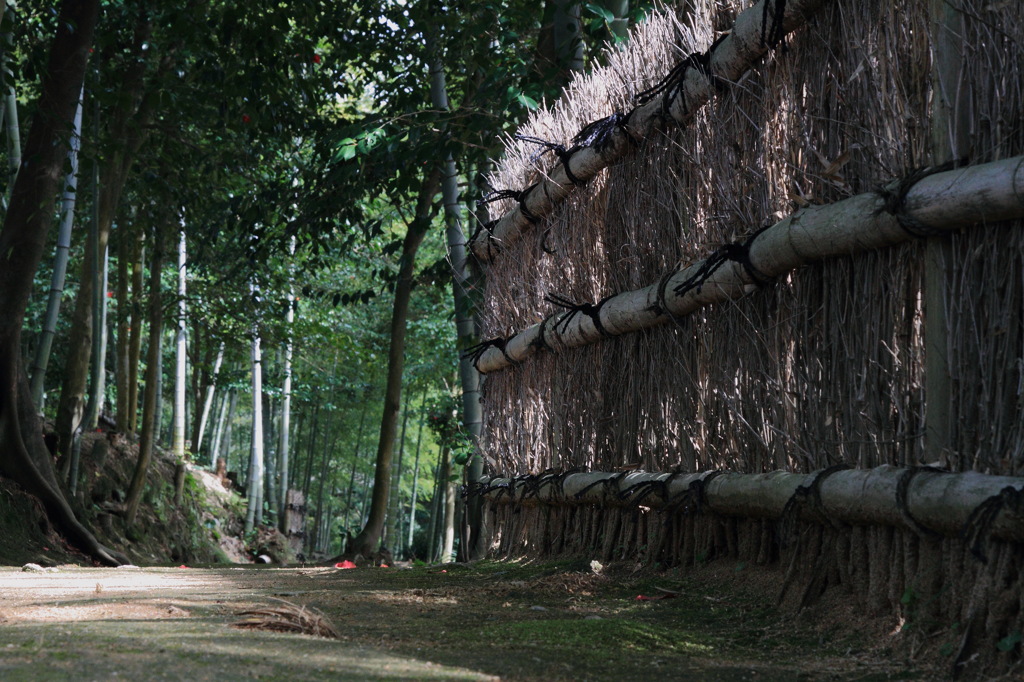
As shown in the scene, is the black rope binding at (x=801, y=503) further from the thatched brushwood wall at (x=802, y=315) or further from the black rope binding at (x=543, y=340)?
the black rope binding at (x=543, y=340)

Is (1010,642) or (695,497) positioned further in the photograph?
(695,497)

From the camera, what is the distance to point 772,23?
9.42 feet

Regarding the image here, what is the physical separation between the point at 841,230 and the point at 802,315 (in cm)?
34

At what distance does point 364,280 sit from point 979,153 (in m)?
15.4

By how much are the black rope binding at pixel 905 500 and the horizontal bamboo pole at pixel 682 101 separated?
136cm

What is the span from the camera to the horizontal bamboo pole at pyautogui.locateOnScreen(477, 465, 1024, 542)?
6.23 ft

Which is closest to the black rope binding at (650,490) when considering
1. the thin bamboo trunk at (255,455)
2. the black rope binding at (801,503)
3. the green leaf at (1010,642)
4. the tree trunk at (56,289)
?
the black rope binding at (801,503)

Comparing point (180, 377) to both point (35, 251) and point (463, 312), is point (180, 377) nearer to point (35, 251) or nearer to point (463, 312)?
point (35, 251)

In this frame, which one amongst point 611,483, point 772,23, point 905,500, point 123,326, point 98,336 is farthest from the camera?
point 123,326

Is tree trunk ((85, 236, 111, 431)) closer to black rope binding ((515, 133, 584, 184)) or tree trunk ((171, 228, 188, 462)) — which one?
tree trunk ((171, 228, 188, 462))

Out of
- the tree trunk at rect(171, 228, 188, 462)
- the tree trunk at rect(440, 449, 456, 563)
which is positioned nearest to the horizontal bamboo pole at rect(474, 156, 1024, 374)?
the tree trunk at rect(171, 228, 188, 462)

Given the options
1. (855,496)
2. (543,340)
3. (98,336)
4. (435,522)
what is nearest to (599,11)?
(543,340)

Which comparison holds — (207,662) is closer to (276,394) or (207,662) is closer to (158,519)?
(158,519)

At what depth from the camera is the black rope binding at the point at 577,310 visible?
3.92m
